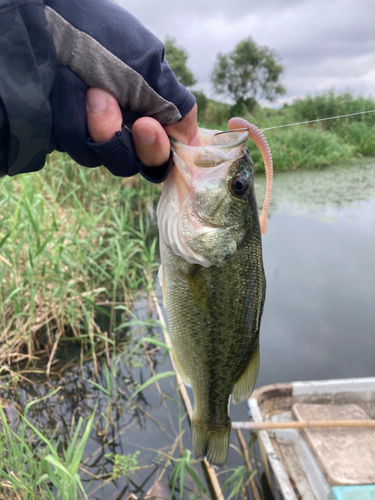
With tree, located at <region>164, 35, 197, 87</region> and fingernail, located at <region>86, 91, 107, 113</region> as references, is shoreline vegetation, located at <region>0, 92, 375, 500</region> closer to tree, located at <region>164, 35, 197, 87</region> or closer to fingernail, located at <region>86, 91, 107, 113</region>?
fingernail, located at <region>86, 91, 107, 113</region>

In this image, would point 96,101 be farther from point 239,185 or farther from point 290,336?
point 290,336

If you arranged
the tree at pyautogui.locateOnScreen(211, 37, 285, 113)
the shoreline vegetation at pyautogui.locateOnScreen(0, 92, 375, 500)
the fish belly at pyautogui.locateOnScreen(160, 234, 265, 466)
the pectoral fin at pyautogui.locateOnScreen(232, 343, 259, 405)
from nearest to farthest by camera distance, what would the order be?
the fish belly at pyautogui.locateOnScreen(160, 234, 265, 466), the pectoral fin at pyautogui.locateOnScreen(232, 343, 259, 405), the shoreline vegetation at pyautogui.locateOnScreen(0, 92, 375, 500), the tree at pyautogui.locateOnScreen(211, 37, 285, 113)

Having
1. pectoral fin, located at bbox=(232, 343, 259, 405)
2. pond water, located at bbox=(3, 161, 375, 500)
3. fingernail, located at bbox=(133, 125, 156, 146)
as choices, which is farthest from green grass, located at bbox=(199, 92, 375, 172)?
A: fingernail, located at bbox=(133, 125, 156, 146)

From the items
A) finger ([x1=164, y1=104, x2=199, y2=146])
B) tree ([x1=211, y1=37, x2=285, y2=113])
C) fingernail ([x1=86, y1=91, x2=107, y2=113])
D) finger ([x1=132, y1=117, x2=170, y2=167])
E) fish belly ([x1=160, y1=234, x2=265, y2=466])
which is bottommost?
fish belly ([x1=160, y1=234, x2=265, y2=466])

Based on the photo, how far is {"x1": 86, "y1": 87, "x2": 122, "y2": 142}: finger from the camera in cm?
107

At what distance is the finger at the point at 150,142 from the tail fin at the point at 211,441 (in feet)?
3.73

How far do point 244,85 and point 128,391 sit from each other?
67.1 feet

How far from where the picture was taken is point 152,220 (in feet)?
25.4

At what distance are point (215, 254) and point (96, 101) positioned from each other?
26.7 inches

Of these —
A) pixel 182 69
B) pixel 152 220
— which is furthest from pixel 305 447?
pixel 182 69

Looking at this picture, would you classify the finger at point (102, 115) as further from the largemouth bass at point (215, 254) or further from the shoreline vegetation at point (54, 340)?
the shoreline vegetation at point (54, 340)

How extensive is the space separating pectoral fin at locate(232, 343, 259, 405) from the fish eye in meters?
0.66

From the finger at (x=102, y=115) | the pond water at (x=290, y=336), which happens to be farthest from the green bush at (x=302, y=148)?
the finger at (x=102, y=115)

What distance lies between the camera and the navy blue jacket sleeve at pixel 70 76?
940 mm
